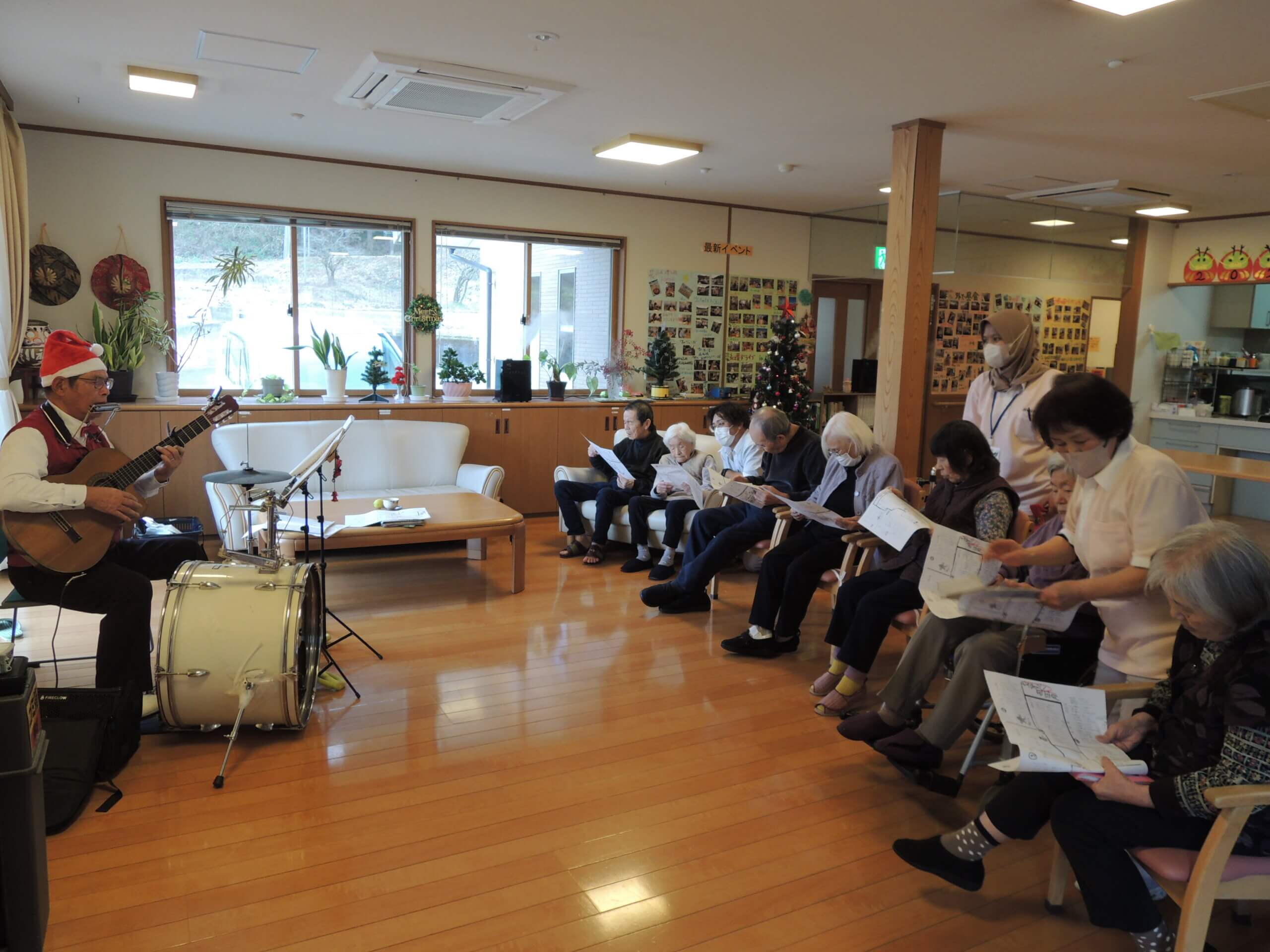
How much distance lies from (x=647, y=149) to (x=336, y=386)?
3.04 metres

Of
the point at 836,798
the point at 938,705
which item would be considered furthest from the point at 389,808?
the point at 938,705

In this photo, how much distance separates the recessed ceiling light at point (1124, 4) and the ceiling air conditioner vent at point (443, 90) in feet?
8.57

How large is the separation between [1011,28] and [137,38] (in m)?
4.06

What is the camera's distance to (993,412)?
4262 mm

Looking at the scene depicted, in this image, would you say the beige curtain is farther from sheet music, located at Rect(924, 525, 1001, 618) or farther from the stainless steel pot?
the stainless steel pot

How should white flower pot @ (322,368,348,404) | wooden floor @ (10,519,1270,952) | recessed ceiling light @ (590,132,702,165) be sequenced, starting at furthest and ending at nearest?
white flower pot @ (322,368,348,404), recessed ceiling light @ (590,132,702,165), wooden floor @ (10,519,1270,952)

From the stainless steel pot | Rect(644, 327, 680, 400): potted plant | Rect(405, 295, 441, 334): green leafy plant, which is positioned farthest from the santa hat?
the stainless steel pot

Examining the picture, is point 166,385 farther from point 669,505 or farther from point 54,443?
point 669,505

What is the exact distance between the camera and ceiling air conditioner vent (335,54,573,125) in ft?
14.7

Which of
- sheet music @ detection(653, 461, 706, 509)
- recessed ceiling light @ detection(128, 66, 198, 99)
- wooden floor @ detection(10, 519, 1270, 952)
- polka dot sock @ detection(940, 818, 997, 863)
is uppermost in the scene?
recessed ceiling light @ detection(128, 66, 198, 99)

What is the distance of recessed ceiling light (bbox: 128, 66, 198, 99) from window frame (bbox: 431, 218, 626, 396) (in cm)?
269

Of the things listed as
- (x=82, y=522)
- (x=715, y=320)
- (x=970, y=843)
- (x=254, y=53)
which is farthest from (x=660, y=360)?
(x=970, y=843)

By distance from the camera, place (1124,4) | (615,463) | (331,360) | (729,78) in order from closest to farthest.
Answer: (1124,4) < (729,78) < (615,463) < (331,360)

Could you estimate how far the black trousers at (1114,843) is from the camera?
198 cm
